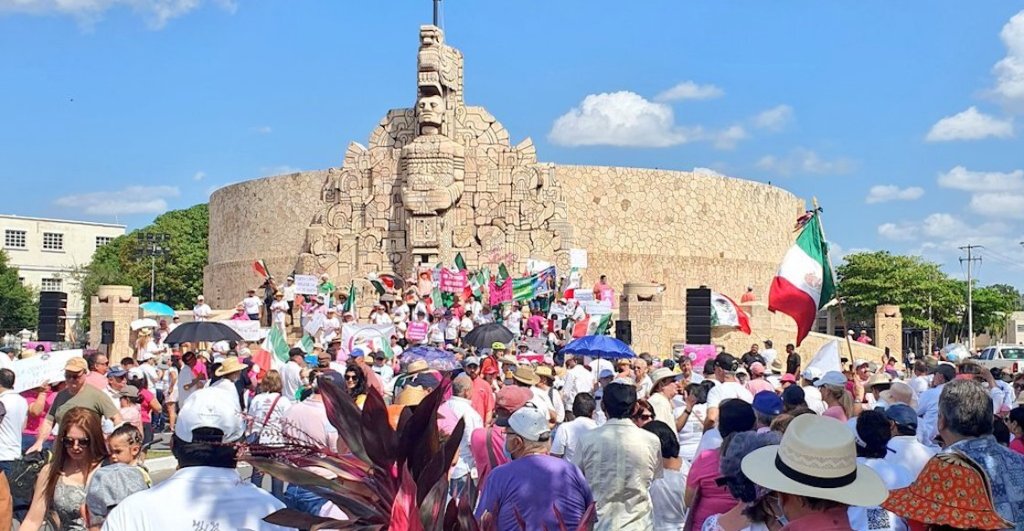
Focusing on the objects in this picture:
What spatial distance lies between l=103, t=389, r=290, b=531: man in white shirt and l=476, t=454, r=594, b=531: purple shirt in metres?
1.39

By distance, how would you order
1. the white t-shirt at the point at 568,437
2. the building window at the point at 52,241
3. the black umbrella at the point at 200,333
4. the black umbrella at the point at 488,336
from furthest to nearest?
the building window at the point at 52,241 → the black umbrella at the point at 488,336 → the black umbrella at the point at 200,333 → the white t-shirt at the point at 568,437

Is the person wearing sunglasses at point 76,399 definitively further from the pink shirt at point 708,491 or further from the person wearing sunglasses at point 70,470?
the pink shirt at point 708,491

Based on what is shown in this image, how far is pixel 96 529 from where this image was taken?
493cm

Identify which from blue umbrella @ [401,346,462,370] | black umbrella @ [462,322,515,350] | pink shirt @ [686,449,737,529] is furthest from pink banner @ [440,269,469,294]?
pink shirt @ [686,449,737,529]

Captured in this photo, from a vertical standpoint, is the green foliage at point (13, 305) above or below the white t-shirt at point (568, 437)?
above

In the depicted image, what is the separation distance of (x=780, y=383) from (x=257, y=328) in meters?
13.9

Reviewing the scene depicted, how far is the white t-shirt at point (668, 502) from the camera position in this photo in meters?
5.79

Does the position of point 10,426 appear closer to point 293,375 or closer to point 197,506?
point 197,506

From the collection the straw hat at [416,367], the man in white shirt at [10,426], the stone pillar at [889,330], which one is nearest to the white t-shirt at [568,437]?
the straw hat at [416,367]

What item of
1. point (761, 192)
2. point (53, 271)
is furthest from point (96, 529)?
point (53, 271)

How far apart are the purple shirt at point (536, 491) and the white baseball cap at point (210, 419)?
4.51ft

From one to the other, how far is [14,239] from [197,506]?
247 feet

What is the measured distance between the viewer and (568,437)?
22.6ft

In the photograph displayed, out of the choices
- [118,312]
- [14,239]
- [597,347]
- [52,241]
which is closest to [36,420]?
[597,347]
